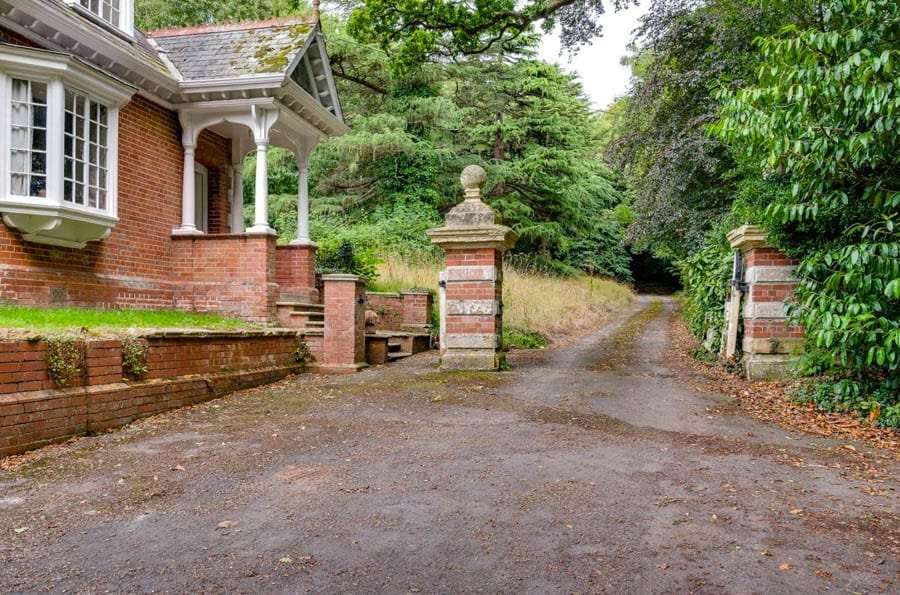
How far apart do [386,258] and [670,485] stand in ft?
43.3

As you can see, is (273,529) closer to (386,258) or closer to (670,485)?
(670,485)

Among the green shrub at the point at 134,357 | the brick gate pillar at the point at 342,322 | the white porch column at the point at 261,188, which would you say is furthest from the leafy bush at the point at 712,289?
the green shrub at the point at 134,357

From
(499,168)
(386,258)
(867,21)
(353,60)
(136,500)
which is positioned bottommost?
(136,500)

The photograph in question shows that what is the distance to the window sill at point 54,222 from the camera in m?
8.00

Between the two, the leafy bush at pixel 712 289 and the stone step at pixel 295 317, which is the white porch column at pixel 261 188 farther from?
the leafy bush at pixel 712 289

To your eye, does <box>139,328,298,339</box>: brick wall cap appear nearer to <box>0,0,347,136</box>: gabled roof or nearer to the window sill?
the window sill

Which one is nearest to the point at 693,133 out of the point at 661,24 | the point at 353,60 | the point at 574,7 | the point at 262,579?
the point at 661,24

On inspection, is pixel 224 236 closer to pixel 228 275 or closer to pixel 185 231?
pixel 228 275

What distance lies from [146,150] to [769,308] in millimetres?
9563

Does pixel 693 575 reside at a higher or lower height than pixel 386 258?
lower

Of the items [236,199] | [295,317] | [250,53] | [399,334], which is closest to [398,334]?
[399,334]

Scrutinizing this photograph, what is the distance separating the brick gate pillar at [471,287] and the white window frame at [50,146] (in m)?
4.74

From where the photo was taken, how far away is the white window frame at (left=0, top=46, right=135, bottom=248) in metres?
7.93

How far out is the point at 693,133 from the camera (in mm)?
12617
